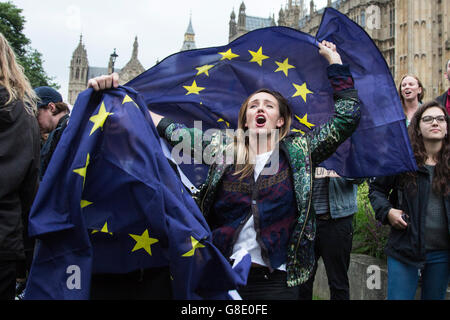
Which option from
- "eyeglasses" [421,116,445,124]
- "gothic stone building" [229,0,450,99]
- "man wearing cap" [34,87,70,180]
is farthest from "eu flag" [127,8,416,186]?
"gothic stone building" [229,0,450,99]

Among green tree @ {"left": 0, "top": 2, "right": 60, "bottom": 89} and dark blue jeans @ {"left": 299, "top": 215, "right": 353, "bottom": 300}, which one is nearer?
dark blue jeans @ {"left": 299, "top": 215, "right": 353, "bottom": 300}

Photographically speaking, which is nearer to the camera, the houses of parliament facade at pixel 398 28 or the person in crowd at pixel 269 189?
the person in crowd at pixel 269 189

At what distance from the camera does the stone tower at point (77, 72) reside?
107688 mm

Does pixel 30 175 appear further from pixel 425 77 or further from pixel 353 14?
pixel 353 14

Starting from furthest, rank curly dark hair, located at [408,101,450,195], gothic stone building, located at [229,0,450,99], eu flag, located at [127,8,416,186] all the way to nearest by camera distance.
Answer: gothic stone building, located at [229,0,450,99] → curly dark hair, located at [408,101,450,195] → eu flag, located at [127,8,416,186]

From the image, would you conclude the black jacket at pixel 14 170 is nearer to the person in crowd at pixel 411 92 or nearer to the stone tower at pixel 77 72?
the person in crowd at pixel 411 92

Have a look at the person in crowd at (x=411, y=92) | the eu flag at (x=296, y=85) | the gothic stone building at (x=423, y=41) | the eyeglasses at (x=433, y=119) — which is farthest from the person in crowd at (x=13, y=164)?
the gothic stone building at (x=423, y=41)

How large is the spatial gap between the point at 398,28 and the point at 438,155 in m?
27.2

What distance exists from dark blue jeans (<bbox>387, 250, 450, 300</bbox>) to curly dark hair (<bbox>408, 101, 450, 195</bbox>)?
533 mm

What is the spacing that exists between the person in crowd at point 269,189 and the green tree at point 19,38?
29.0 meters

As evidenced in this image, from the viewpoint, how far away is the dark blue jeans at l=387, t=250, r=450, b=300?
10.5 ft

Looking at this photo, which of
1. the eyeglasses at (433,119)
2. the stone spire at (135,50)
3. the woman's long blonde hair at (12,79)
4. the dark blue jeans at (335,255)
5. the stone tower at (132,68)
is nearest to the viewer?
the woman's long blonde hair at (12,79)

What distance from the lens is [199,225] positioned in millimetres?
2031

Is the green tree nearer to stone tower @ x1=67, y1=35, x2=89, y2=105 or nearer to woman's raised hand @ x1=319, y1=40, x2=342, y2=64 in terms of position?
woman's raised hand @ x1=319, y1=40, x2=342, y2=64
